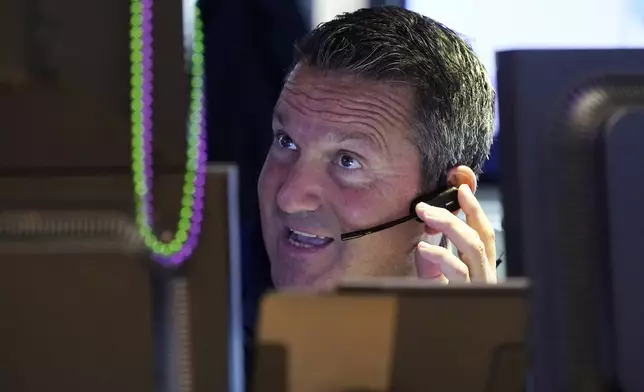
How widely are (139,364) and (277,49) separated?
75cm

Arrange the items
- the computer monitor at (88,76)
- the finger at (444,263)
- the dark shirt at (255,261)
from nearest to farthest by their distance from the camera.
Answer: the computer monitor at (88,76)
the finger at (444,263)
the dark shirt at (255,261)

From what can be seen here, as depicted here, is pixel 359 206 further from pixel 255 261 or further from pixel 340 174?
pixel 255 261

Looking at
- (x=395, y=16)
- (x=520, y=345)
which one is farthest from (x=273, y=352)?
(x=395, y=16)

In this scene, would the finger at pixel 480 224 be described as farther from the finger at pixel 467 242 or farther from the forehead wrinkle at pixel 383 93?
the forehead wrinkle at pixel 383 93

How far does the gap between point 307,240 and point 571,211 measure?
544 millimetres

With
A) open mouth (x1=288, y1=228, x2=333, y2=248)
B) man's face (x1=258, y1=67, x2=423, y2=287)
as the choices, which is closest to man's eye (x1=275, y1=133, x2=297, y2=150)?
man's face (x1=258, y1=67, x2=423, y2=287)

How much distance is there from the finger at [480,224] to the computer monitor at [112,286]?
57 cm

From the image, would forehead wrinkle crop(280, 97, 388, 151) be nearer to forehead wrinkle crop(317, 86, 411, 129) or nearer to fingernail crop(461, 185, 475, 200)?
forehead wrinkle crop(317, 86, 411, 129)

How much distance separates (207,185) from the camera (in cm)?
52

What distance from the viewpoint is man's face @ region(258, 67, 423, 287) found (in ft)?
3.46

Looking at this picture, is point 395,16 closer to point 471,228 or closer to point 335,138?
point 335,138

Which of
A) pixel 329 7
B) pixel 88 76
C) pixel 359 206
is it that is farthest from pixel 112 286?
pixel 329 7

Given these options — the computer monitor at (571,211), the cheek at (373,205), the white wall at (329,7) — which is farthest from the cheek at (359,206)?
the computer monitor at (571,211)

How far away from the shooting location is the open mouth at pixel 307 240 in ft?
3.54
